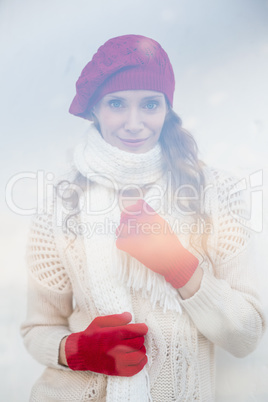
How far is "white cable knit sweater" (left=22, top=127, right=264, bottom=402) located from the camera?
764 millimetres

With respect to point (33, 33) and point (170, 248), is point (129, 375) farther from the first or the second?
point (33, 33)

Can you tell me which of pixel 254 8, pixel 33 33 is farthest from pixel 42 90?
pixel 254 8

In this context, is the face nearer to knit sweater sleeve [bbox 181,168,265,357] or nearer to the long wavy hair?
the long wavy hair

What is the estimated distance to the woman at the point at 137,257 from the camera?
2.50ft

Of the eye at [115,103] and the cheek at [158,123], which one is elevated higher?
the eye at [115,103]

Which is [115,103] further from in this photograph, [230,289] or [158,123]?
[230,289]

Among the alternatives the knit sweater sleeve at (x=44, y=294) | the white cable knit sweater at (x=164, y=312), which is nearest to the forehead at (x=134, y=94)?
the white cable knit sweater at (x=164, y=312)

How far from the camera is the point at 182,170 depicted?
0.81 meters

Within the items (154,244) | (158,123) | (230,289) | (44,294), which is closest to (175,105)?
(158,123)

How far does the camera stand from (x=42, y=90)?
2.95 ft

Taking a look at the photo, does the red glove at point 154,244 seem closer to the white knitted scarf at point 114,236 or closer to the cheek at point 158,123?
the white knitted scarf at point 114,236

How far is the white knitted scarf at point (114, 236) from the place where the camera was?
76 centimetres

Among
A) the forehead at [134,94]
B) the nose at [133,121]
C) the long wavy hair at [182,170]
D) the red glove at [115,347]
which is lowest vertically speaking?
the red glove at [115,347]

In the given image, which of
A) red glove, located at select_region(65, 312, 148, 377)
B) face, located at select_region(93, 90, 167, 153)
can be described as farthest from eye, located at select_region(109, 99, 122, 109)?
red glove, located at select_region(65, 312, 148, 377)
